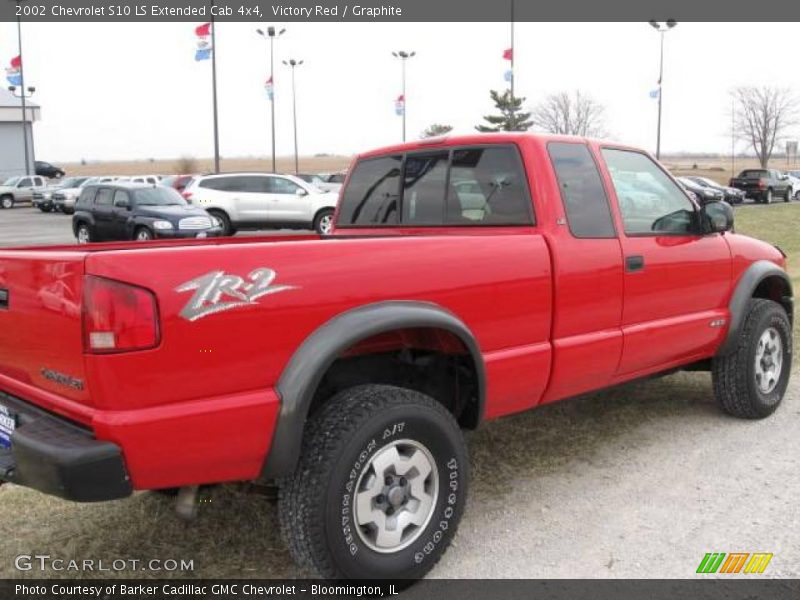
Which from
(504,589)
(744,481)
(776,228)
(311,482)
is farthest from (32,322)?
(776,228)

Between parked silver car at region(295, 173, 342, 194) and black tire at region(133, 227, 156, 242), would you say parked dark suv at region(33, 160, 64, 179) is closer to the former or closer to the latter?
parked silver car at region(295, 173, 342, 194)

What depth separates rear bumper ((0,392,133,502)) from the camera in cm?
231

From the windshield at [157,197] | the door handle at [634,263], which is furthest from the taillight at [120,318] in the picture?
the windshield at [157,197]

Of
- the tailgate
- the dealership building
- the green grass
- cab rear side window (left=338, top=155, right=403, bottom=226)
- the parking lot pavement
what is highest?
the dealership building

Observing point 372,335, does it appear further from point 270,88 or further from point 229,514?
point 270,88

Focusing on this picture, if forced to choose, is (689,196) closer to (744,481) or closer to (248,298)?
(744,481)

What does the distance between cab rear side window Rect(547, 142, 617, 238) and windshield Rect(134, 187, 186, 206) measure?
50.0ft

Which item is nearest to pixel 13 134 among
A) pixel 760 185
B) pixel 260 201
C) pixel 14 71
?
pixel 14 71

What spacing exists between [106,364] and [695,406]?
171 inches

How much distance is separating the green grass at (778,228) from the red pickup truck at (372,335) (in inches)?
346

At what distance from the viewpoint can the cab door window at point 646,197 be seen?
4.20 metres

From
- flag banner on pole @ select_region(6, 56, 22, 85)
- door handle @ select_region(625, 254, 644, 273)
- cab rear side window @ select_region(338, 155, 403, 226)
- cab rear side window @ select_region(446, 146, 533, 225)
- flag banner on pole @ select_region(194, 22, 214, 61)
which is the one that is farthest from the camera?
flag banner on pole @ select_region(6, 56, 22, 85)

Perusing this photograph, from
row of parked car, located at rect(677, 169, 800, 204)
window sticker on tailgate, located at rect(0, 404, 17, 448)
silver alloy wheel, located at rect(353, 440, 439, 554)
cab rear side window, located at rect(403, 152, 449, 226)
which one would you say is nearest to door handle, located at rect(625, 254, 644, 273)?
cab rear side window, located at rect(403, 152, 449, 226)

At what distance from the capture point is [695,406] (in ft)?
17.7
